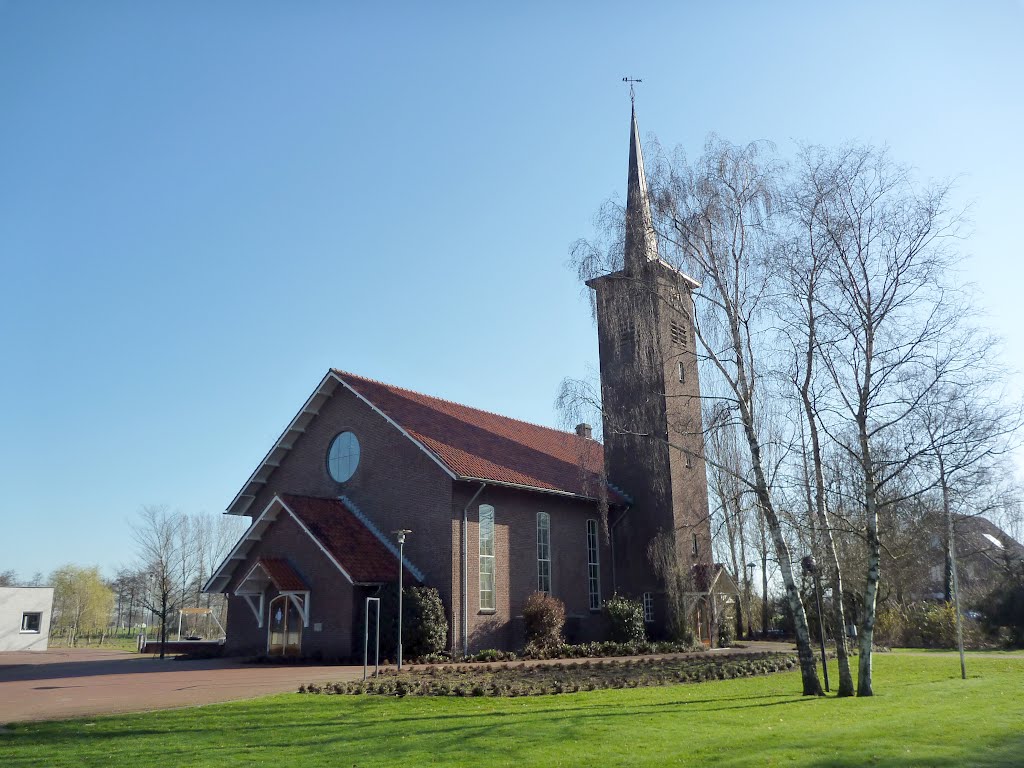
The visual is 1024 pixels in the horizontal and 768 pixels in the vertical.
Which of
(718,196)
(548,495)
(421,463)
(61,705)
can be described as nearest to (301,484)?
(421,463)

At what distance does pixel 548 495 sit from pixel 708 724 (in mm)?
17663

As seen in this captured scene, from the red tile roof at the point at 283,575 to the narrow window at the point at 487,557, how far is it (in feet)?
18.5

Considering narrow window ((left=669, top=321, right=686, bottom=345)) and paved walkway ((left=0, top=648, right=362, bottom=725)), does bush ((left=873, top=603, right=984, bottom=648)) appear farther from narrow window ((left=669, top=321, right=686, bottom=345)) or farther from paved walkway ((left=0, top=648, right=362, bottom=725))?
paved walkway ((left=0, top=648, right=362, bottom=725))

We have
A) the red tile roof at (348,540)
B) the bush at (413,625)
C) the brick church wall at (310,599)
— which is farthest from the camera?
the red tile roof at (348,540)

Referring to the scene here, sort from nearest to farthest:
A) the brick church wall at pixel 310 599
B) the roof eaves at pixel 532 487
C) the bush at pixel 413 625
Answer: the bush at pixel 413 625
the brick church wall at pixel 310 599
the roof eaves at pixel 532 487

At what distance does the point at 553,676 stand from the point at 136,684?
32.4 feet

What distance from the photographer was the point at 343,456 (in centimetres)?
2939

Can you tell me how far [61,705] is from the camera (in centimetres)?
1520

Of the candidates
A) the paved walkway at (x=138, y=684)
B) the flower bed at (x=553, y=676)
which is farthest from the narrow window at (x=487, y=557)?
the flower bed at (x=553, y=676)

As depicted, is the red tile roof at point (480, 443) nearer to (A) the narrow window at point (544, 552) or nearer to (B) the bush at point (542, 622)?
(A) the narrow window at point (544, 552)

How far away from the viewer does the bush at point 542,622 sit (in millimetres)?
26469

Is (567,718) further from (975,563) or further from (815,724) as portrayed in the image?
(975,563)

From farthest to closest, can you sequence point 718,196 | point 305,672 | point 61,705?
point 305,672, point 718,196, point 61,705

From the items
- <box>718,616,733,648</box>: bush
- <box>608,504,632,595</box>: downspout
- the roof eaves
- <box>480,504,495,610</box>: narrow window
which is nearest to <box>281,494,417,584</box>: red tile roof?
<box>480,504,495,610</box>: narrow window
